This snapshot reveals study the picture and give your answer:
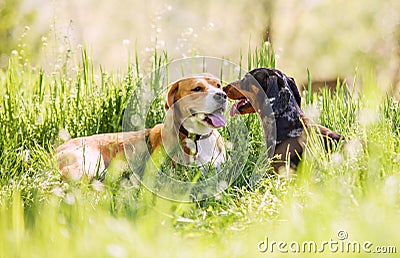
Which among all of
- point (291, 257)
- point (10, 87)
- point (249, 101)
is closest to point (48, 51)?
point (10, 87)

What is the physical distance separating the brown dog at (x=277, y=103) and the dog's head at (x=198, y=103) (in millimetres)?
201

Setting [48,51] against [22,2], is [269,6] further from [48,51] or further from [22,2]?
[48,51]

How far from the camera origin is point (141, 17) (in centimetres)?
1728

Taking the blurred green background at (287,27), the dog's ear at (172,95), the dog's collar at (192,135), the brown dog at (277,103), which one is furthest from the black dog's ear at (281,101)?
Result: the blurred green background at (287,27)

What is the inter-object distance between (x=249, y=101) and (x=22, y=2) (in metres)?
11.1

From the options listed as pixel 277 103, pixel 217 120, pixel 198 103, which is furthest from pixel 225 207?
pixel 277 103

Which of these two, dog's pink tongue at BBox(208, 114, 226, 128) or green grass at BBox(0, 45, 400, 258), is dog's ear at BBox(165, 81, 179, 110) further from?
green grass at BBox(0, 45, 400, 258)

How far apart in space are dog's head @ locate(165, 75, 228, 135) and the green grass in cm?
40

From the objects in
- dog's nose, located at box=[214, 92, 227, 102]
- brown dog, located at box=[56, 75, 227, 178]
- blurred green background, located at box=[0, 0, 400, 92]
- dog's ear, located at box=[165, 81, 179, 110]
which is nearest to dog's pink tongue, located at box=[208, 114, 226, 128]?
brown dog, located at box=[56, 75, 227, 178]

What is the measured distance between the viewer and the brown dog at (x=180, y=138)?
3660mm

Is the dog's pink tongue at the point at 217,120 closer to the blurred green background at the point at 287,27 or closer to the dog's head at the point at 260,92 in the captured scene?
the dog's head at the point at 260,92

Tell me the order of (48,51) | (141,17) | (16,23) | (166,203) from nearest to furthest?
(166,203)
(48,51)
(16,23)
(141,17)

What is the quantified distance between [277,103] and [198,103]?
21.8 inches

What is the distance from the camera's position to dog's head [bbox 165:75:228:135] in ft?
11.9
